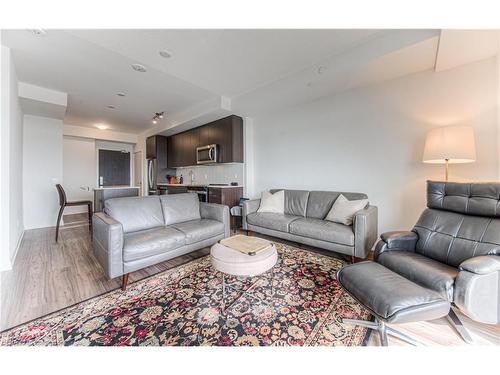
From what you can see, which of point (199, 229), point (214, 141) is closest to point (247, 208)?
point (199, 229)

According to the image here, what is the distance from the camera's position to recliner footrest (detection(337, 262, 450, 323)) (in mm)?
1059

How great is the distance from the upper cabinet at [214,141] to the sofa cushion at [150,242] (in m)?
2.37

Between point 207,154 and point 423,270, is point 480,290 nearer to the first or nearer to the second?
point 423,270

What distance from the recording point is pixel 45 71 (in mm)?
2795

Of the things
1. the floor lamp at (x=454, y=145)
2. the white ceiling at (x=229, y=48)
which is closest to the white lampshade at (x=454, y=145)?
the floor lamp at (x=454, y=145)

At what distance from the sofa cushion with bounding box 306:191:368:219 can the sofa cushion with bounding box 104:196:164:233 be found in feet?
7.53

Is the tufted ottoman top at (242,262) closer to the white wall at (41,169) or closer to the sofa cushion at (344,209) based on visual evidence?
the sofa cushion at (344,209)

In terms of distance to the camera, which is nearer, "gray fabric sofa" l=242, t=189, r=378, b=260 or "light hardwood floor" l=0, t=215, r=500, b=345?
"light hardwood floor" l=0, t=215, r=500, b=345

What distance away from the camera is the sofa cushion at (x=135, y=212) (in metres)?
2.29

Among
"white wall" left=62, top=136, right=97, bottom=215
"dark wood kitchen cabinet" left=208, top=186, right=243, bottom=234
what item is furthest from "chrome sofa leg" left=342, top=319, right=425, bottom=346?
"white wall" left=62, top=136, right=97, bottom=215

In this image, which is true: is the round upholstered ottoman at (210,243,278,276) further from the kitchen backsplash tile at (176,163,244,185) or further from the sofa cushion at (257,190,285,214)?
the kitchen backsplash tile at (176,163,244,185)
